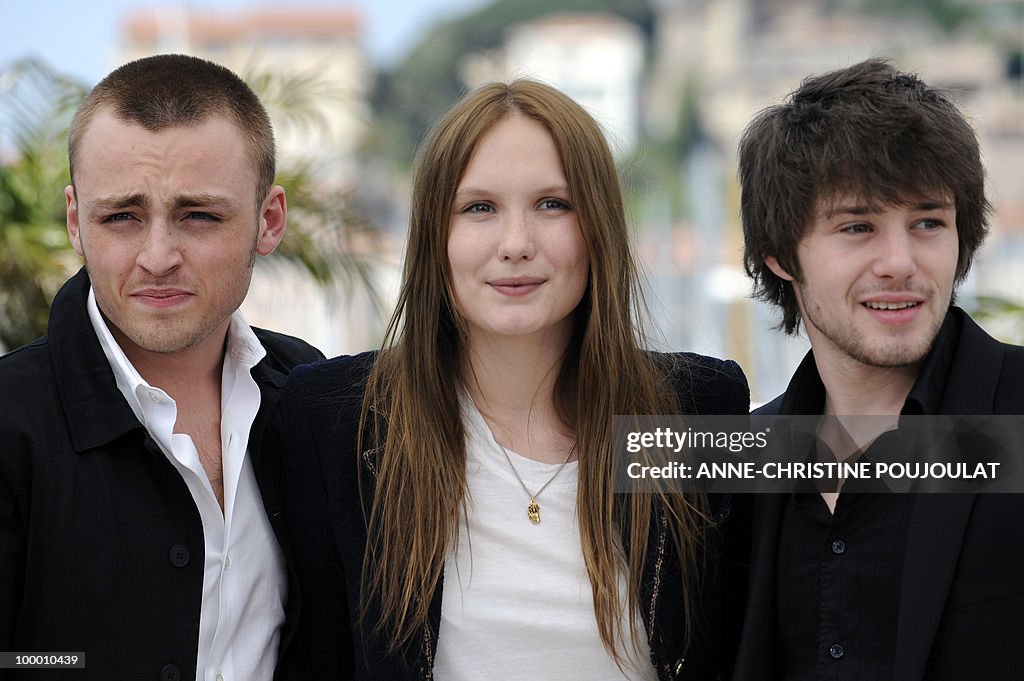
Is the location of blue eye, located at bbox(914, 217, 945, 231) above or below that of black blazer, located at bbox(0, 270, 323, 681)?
above

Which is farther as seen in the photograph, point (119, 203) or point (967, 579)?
point (119, 203)

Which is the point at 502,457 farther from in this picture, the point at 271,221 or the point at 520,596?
the point at 271,221

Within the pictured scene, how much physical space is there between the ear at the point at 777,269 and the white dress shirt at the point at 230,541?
1318mm

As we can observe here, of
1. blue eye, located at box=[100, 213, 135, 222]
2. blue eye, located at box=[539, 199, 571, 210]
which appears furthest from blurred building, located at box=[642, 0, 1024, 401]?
blue eye, located at box=[100, 213, 135, 222]

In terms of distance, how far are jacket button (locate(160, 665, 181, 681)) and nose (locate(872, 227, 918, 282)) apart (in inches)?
69.4

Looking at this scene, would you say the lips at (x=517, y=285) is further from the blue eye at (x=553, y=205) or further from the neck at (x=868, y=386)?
the neck at (x=868, y=386)

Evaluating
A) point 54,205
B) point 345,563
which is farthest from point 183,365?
point 54,205

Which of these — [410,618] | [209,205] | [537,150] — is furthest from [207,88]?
[410,618]

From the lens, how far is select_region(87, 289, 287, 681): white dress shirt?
2.96 m

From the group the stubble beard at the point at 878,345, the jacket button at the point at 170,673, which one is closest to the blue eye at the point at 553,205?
the stubble beard at the point at 878,345

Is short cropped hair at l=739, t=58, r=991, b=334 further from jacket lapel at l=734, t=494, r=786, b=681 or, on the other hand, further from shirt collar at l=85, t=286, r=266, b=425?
shirt collar at l=85, t=286, r=266, b=425

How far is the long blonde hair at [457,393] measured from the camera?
3.10 m

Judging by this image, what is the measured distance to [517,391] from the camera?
11.0ft

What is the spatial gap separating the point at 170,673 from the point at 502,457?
922 millimetres
